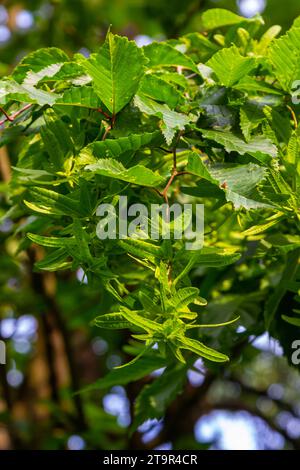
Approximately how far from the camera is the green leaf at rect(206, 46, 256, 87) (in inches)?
29.4

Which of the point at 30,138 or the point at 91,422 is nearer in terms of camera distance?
the point at 30,138

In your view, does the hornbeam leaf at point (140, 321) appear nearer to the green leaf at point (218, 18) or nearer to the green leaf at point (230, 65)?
the green leaf at point (230, 65)

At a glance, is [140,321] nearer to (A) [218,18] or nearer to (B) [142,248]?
(B) [142,248]

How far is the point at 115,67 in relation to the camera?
Answer: 713 mm

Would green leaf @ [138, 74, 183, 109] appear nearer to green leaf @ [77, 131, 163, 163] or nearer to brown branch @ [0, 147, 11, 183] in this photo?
green leaf @ [77, 131, 163, 163]

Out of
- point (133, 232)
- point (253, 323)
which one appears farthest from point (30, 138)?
point (253, 323)

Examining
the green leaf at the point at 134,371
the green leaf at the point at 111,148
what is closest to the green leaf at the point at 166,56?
the green leaf at the point at 111,148

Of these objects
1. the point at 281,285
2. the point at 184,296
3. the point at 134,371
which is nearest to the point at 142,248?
the point at 184,296

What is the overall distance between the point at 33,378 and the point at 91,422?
1.70ft

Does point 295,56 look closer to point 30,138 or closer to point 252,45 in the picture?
point 252,45

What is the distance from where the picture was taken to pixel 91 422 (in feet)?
6.16

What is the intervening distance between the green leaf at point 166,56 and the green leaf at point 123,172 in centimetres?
21

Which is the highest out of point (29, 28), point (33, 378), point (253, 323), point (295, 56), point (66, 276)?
point (29, 28)

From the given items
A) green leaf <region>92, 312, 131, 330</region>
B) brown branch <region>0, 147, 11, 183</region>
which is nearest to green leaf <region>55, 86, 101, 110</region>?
green leaf <region>92, 312, 131, 330</region>
